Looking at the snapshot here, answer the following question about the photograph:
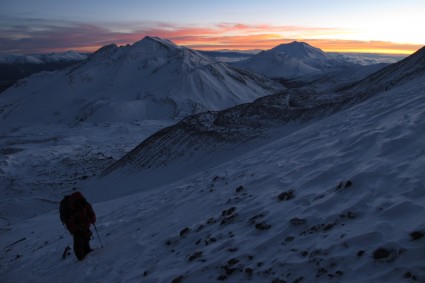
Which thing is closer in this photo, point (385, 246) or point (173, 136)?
point (385, 246)

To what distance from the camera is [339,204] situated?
7.26 m

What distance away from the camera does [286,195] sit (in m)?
8.80

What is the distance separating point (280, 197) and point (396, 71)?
32.1m

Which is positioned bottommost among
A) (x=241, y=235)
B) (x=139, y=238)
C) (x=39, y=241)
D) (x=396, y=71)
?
(x=39, y=241)

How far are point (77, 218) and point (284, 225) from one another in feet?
19.1

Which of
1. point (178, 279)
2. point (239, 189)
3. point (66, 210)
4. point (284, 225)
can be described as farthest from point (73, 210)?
point (284, 225)

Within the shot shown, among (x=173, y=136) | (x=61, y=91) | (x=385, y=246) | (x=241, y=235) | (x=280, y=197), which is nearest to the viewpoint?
(x=385, y=246)

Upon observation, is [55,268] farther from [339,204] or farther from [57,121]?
[57,121]

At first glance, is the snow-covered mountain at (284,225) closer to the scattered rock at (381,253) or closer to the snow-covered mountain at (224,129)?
the scattered rock at (381,253)

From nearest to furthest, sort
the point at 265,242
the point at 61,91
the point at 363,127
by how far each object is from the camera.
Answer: the point at 265,242 → the point at 363,127 → the point at 61,91

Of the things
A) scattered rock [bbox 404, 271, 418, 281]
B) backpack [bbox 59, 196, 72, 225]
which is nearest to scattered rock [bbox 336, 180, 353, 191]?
scattered rock [bbox 404, 271, 418, 281]

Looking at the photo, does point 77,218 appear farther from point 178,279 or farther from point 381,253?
point 381,253

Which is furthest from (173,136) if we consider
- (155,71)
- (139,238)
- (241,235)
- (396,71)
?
(155,71)

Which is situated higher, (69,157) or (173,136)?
(173,136)
